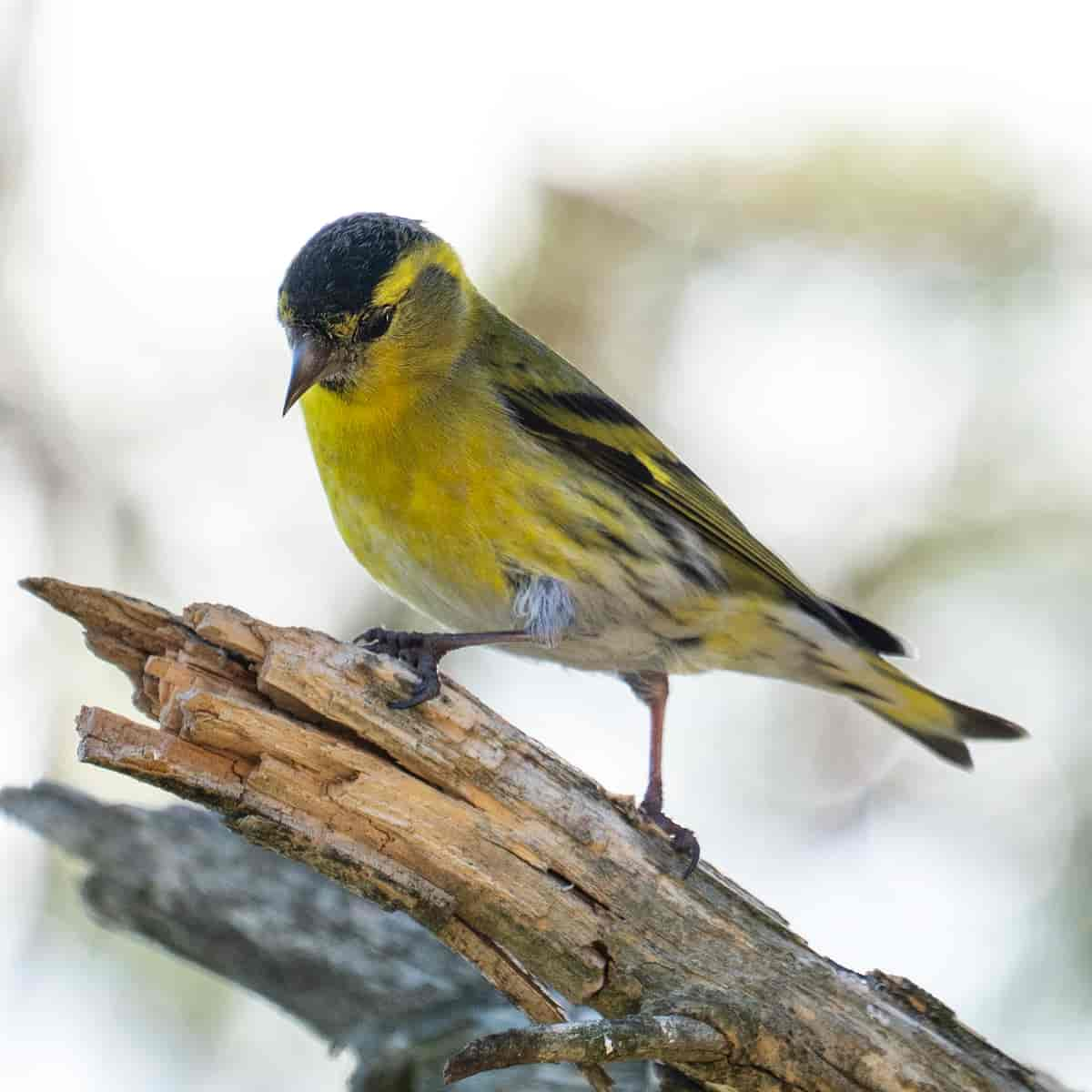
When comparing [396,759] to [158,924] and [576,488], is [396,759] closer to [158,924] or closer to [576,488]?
[576,488]

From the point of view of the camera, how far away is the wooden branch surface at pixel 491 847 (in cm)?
309

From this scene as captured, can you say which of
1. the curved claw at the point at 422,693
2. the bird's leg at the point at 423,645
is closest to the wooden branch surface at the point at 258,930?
the bird's leg at the point at 423,645

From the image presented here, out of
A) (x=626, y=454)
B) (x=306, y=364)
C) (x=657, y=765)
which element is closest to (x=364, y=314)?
(x=306, y=364)

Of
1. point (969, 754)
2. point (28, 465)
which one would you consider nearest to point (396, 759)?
point (969, 754)

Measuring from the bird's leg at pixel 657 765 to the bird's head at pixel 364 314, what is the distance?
133 cm

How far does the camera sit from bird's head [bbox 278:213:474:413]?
429cm

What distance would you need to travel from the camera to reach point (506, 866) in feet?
11.0

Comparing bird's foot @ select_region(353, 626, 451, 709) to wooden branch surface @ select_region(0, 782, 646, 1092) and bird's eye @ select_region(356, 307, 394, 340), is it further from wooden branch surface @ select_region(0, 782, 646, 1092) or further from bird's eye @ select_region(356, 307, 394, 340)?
wooden branch surface @ select_region(0, 782, 646, 1092)

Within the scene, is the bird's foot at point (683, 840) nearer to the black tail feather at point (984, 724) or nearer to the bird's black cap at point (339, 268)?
the black tail feather at point (984, 724)

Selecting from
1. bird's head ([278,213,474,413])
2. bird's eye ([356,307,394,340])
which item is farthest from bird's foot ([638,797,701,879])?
bird's eye ([356,307,394,340])

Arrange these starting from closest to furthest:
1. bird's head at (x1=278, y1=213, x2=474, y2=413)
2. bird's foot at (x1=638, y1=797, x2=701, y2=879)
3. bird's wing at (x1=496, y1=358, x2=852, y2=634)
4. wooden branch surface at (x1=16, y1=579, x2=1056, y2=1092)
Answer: wooden branch surface at (x1=16, y1=579, x2=1056, y2=1092)
bird's foot at (x1=638, y1=797, x2=701, y2=879)
bird's head at (x1=278, y1=213, x2=474, y2=413)
bird's wing at (x1=496, y1=358, x2=852, y2=634)

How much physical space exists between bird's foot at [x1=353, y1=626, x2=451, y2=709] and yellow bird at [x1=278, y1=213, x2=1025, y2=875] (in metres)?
A: 0.01

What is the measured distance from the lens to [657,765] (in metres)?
4.73

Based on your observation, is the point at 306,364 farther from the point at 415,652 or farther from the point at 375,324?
the point at 415,652
